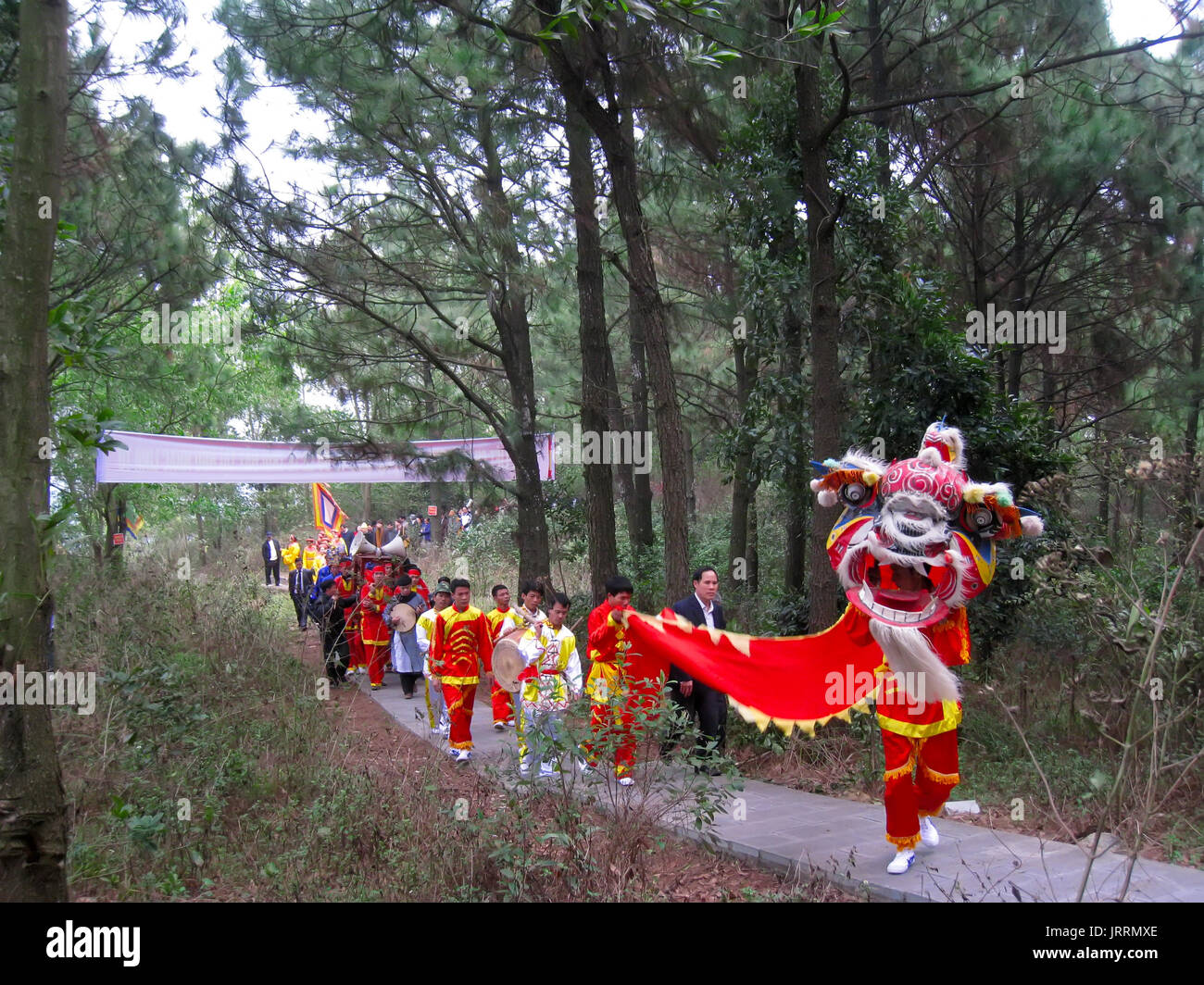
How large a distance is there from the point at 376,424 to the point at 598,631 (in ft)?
21.2

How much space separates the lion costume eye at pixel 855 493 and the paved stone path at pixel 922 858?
2.11 m

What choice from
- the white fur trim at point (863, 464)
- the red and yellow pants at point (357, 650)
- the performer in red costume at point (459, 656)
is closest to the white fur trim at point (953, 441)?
the white fur trim at point (863, 464)

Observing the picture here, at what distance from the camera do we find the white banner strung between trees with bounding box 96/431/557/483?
13.9 meters

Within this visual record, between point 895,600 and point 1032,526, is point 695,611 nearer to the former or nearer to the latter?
point 895,600

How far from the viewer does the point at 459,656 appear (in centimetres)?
977

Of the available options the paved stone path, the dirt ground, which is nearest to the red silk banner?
the paved stone path

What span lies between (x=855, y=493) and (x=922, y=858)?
232 cm

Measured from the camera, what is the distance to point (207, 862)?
6.13 metres

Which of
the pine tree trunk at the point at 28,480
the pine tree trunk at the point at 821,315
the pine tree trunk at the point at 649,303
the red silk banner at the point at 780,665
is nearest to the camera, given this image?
the pine tree trunk at the point at 28,480

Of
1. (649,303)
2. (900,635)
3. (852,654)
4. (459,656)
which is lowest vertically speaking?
(459,656)

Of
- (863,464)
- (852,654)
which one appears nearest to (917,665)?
(852,654)

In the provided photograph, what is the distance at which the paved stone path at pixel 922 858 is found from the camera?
541cm

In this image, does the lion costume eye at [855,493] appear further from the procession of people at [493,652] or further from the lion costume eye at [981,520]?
the procession of people at [493,652]

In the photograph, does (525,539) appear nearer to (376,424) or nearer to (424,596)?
(424,596)
